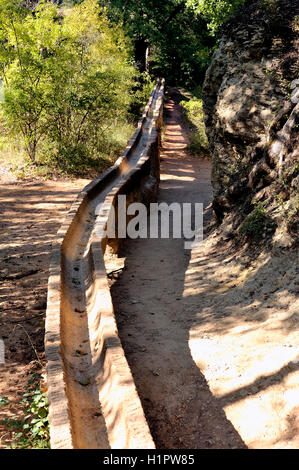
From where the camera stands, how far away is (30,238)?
7273mm

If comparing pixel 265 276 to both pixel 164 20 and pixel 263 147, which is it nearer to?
pixel 263 147

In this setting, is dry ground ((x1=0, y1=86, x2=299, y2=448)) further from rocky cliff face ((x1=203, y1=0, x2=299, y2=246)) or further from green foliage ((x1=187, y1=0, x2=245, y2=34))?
green foliage ((x1=187, y1=0, x2=245, y2=34))

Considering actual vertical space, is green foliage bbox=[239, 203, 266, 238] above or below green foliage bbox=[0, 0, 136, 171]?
below

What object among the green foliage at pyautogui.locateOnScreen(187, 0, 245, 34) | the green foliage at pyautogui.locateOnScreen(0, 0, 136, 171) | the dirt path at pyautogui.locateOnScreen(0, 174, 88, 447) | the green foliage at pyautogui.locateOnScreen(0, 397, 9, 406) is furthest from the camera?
the green foliage at pyautogui.locateOnScreen(187, 0, 245, 34)

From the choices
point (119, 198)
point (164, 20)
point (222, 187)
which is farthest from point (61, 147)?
point (164, 20)

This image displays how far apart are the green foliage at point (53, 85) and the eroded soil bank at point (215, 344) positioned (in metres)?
6.04

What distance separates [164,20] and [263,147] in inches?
642

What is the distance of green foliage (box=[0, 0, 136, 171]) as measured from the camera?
1092cm

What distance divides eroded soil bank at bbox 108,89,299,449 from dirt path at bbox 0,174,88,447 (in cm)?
100

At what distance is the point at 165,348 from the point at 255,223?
2.25 metres

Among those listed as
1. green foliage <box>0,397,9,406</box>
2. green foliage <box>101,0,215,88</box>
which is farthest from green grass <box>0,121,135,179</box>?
green foliage <box>101,0,215,88</box>

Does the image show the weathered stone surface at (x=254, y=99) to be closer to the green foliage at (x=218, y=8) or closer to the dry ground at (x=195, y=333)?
the dry ground at (x=195, y=333)

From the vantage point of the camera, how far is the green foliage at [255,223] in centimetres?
552

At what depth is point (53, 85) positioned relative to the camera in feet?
36.7
